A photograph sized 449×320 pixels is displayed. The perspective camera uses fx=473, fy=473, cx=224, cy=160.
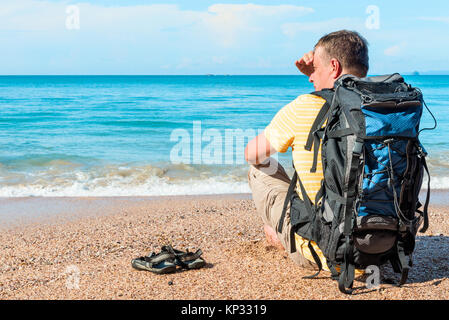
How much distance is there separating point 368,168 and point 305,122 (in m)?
0.51

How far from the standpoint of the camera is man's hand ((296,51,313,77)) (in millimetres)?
3309

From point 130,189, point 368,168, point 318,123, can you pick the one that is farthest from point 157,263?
point 130,189

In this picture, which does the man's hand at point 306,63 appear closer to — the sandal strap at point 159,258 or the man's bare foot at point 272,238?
the man's bare foot at point 272,238

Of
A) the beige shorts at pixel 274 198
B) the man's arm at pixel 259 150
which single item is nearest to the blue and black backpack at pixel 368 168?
the man's arm at pixel 259 150

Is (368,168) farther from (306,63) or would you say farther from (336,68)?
(306,63)

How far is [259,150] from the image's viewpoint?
3.27 metres

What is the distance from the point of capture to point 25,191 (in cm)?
800

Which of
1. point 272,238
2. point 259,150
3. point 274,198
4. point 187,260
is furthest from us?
point 272,238

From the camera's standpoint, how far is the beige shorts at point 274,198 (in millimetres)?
3389

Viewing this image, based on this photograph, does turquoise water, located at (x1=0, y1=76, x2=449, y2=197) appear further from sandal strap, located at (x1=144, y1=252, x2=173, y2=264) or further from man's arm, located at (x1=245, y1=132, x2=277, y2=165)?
man's arm, located at (x1=245, y1=132, x2=277, y2=165)

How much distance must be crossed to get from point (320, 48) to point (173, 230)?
279cm

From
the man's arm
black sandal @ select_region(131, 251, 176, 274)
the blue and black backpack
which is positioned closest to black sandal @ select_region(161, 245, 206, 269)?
black sandal @ select_region(131, 251, 176, 274)
